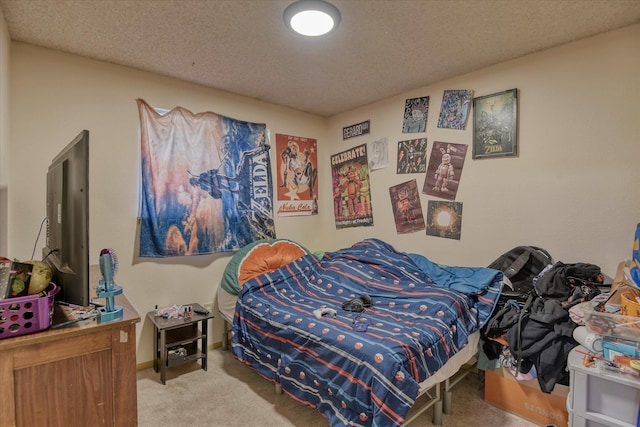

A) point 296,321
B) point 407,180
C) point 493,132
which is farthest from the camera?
point 407,180

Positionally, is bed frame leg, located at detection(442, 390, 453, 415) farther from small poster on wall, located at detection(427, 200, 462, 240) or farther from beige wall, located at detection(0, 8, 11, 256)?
beige wall, located at detection(0, 8, 11, 256)

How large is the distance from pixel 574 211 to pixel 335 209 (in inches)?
91.3

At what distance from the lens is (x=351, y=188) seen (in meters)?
3.74

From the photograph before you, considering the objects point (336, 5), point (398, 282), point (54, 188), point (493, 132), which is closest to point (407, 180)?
point (493, 132)

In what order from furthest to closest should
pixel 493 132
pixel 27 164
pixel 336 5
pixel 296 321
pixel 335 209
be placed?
pixel 335 209
pixel 493 132
pixel 27 164
pixel 296 321
pixel 336 5

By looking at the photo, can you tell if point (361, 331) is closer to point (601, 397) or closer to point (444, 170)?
point (601, 397)

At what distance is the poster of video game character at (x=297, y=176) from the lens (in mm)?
3582

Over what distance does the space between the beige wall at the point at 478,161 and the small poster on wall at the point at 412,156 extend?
101 mm

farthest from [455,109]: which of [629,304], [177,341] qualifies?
[177,341]

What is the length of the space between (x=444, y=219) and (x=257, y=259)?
5.79 ft

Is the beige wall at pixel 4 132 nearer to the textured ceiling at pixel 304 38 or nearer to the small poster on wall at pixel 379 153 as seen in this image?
the textured ceiling at pixel 304 38

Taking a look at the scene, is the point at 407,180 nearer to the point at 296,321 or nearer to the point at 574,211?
the point at 574,211

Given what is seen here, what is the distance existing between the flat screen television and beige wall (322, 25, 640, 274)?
268 cm

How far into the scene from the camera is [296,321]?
203 centimetres
